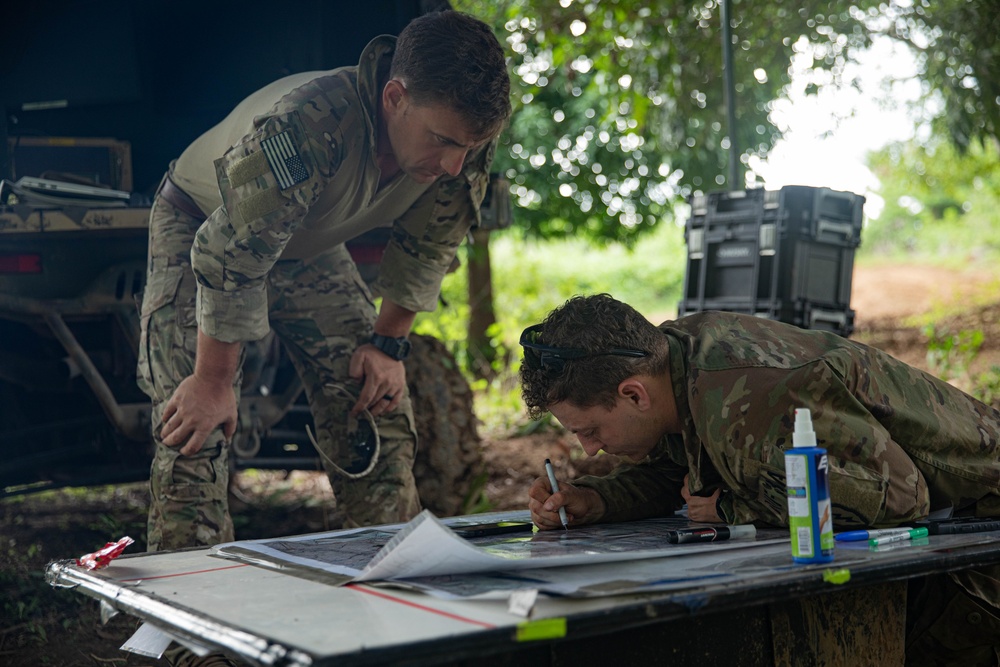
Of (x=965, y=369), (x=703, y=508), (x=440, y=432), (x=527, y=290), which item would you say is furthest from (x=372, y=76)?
(x=527, y=290)

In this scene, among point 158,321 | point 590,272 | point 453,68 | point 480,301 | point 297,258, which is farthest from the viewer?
point 590,272

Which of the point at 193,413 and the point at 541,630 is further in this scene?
the point at 193,413

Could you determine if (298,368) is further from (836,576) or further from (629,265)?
(629,265)

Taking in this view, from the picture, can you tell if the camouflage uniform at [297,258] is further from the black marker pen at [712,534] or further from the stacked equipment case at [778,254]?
the stacked equipment case at [778,254]

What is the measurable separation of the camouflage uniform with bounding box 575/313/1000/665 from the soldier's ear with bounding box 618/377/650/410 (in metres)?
0.08

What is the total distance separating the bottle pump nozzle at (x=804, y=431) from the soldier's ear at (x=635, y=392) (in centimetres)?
54

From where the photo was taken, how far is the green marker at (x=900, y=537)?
2041mm

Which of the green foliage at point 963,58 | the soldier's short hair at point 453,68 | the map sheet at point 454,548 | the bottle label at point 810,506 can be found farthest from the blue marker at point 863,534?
the green foliage at point 963,58

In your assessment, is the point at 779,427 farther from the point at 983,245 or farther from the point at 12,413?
the point at 983,245

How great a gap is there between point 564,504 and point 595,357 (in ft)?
1.30

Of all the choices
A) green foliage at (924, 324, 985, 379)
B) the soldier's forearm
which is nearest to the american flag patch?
the soldier's forearm

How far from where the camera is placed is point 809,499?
1809 millimetres

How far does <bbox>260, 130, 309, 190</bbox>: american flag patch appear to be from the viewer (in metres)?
2.59

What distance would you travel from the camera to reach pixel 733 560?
188cm
